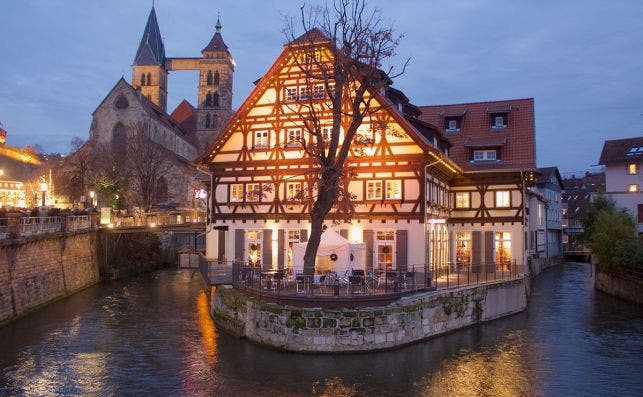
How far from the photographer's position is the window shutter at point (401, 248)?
29.6m

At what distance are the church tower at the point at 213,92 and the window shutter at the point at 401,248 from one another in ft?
231

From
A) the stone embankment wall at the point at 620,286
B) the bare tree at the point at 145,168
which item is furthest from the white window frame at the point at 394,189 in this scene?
the bare tree at the point at 145,168

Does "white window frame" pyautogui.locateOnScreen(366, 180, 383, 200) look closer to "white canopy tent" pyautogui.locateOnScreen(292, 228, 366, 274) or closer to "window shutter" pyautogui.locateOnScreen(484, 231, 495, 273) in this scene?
"white canopy tent" pyautogui.locateOnScreen(292, 228, 366, 274)

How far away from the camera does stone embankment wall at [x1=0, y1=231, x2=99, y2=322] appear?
89.2 feet

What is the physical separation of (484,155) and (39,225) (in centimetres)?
2637

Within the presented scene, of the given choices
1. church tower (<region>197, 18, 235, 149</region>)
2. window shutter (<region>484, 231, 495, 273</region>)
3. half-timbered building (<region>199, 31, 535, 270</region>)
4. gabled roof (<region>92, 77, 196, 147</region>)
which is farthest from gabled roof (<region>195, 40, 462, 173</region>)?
church tower (<region>197, 18, 235, 149</region>)

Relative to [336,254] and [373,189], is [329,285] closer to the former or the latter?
[336,254]

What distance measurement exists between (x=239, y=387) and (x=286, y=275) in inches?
301

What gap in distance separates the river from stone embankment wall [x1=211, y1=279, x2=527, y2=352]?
45 cm

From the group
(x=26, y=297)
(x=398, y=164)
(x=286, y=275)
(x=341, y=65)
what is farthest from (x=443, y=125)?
(x=26, y=297)

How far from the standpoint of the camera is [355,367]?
62.2 feet

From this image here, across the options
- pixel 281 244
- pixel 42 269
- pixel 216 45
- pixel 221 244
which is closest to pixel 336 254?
pixel 281 244

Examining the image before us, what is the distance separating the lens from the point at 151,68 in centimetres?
10238

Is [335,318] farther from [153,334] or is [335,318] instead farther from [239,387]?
[153,334]
